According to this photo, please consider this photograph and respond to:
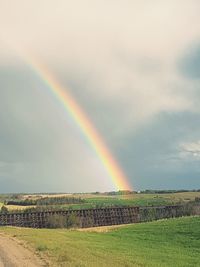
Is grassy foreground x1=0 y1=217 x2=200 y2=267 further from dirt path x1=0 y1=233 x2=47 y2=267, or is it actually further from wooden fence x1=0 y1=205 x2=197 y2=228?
wooden fence x1=0 y1=205 x2=197 y2=228

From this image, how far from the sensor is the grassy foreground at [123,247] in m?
25.0

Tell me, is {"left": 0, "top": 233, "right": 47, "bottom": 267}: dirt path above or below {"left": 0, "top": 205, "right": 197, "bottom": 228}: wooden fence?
below

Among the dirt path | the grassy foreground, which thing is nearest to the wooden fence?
the grassy foreground

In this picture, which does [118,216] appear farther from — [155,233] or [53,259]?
[53,259]

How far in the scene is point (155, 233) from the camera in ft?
188

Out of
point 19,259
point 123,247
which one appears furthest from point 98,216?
point 19,259

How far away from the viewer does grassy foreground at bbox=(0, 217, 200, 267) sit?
2505 cm

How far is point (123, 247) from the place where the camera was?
3703 centimetres

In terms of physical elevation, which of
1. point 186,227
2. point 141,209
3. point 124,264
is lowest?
point 124,264

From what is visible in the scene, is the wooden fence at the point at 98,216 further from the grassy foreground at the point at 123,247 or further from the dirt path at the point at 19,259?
the dirt path at the point at 19,259

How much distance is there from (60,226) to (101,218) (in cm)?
1844

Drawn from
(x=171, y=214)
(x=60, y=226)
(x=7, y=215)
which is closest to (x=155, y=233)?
(x=60, y=226)

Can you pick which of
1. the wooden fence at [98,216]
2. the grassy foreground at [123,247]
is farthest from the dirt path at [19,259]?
the wooden fence at [98,216]

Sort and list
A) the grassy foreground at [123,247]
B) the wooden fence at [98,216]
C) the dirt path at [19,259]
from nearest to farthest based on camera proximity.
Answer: the dirt path at [19,259], the grassy foreground at [123,247], the wooden fence at [98,216]
